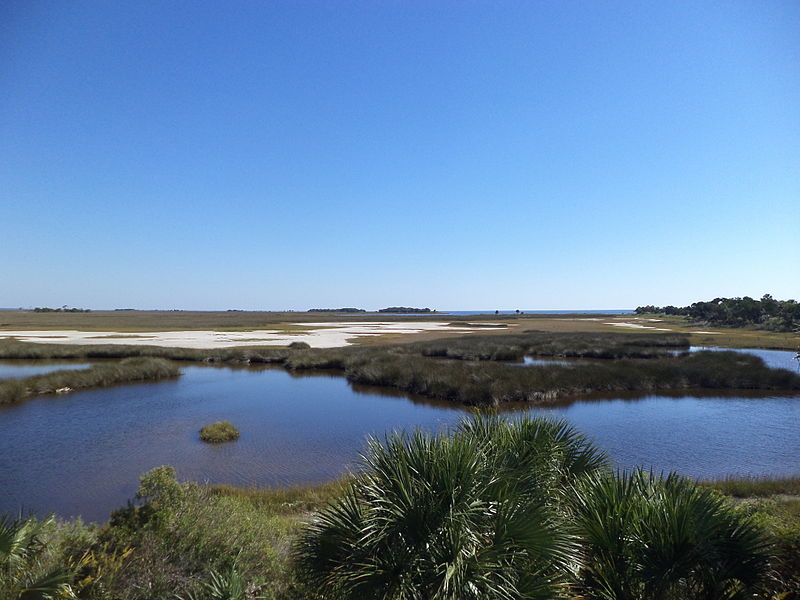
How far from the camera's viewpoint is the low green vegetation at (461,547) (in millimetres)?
3959

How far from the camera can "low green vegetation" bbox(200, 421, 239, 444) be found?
55.6ft

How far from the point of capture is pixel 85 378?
27.4m

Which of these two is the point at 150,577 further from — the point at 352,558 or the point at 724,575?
the point at 724,575

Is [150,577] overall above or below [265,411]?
above

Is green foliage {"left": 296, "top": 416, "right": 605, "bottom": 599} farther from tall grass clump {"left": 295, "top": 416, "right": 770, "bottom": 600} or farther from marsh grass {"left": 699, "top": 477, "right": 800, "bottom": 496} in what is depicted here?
marsh grass {"left": 699, "top": 477, "right": 800, "bottom": 496}

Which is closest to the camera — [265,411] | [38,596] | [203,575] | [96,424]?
[38,596]

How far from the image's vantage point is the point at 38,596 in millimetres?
3900

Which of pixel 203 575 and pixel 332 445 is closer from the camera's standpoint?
pixel 203 575

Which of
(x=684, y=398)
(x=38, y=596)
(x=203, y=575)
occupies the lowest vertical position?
(x=684, y=398)

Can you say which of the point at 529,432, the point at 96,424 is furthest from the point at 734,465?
the point at 96,424

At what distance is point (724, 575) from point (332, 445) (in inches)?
556

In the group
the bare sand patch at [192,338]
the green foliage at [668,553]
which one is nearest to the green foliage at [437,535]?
the green foliage at [668,553]

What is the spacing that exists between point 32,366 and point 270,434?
3105cm

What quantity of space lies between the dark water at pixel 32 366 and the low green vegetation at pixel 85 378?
19.1 feet
